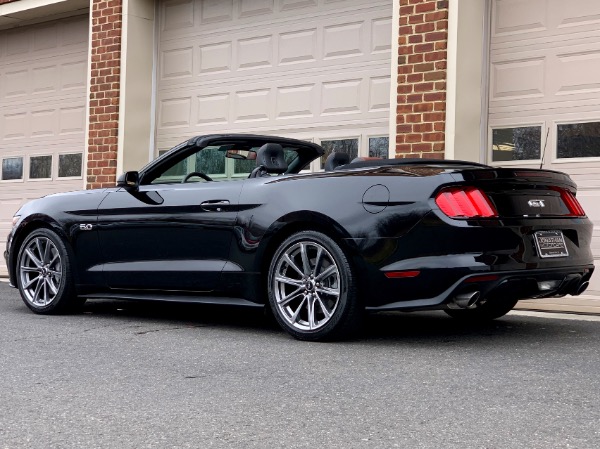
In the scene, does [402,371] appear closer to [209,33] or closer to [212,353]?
[212,353]

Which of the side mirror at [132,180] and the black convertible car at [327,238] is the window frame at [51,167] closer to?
the black convertible car at [327,238]

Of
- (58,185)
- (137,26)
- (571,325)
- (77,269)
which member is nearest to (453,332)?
(571,325)

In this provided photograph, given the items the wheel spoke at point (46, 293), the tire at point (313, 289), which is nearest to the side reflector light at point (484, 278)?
the tire at point (313, 289)

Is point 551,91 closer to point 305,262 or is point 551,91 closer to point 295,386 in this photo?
point 305,262

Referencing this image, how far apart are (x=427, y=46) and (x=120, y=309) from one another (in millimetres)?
3819

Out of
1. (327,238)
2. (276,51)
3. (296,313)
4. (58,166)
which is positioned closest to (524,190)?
(327,238)

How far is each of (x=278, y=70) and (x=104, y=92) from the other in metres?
2.60

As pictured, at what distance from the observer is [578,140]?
893 centimetres

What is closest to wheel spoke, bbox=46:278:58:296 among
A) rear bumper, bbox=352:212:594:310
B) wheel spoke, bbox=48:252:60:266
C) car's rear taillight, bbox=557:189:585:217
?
wheel spoke, bbox=48:252:60:266

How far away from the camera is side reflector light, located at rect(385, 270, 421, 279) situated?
5.73 meters

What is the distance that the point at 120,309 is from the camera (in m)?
8.34

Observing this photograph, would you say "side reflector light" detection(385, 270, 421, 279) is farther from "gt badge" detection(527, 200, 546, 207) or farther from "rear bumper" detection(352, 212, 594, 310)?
"gt badge" detection(527, 200, 546, 207)

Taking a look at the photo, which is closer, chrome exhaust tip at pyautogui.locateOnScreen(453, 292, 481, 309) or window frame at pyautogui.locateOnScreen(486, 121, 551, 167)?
chrome exhaust tip at pyautogui.locateOnScreen(453, 292, 481, 309)

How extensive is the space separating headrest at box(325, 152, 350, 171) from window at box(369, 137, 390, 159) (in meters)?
3.31
